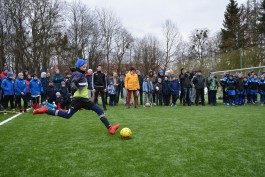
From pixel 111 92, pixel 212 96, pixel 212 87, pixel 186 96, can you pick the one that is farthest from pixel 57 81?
pixel 212 96

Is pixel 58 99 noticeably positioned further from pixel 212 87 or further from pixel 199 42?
pixel 199 42

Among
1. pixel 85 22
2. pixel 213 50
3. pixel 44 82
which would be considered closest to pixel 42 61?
pixel 85 22

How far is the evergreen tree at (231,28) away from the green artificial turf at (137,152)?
36.0 m

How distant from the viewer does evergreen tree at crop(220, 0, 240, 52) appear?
38344 millimetres

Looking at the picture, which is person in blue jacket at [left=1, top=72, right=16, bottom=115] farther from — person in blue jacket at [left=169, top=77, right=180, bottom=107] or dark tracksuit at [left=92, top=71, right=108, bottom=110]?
person in blue jacket at [left=169, top=77, right=180, bottom=107]

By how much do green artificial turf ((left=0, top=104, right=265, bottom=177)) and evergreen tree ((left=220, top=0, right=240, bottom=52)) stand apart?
36.0m

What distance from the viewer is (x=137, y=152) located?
4168 millimetres

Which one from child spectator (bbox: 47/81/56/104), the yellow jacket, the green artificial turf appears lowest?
the green artificial turf

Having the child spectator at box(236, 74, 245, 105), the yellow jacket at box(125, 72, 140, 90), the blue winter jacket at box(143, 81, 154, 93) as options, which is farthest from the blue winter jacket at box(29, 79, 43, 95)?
the child spectator at box(236, 74, 245, 105)

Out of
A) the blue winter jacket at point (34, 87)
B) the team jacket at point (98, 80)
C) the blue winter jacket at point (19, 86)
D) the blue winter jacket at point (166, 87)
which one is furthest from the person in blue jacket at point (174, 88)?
the blue winter jacket at point (19, 86)

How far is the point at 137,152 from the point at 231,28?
4169 cm

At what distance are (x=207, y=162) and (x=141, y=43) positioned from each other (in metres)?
49.1

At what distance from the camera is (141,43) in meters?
A: 51.3

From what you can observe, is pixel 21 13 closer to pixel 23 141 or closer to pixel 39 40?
pixel 39 40
